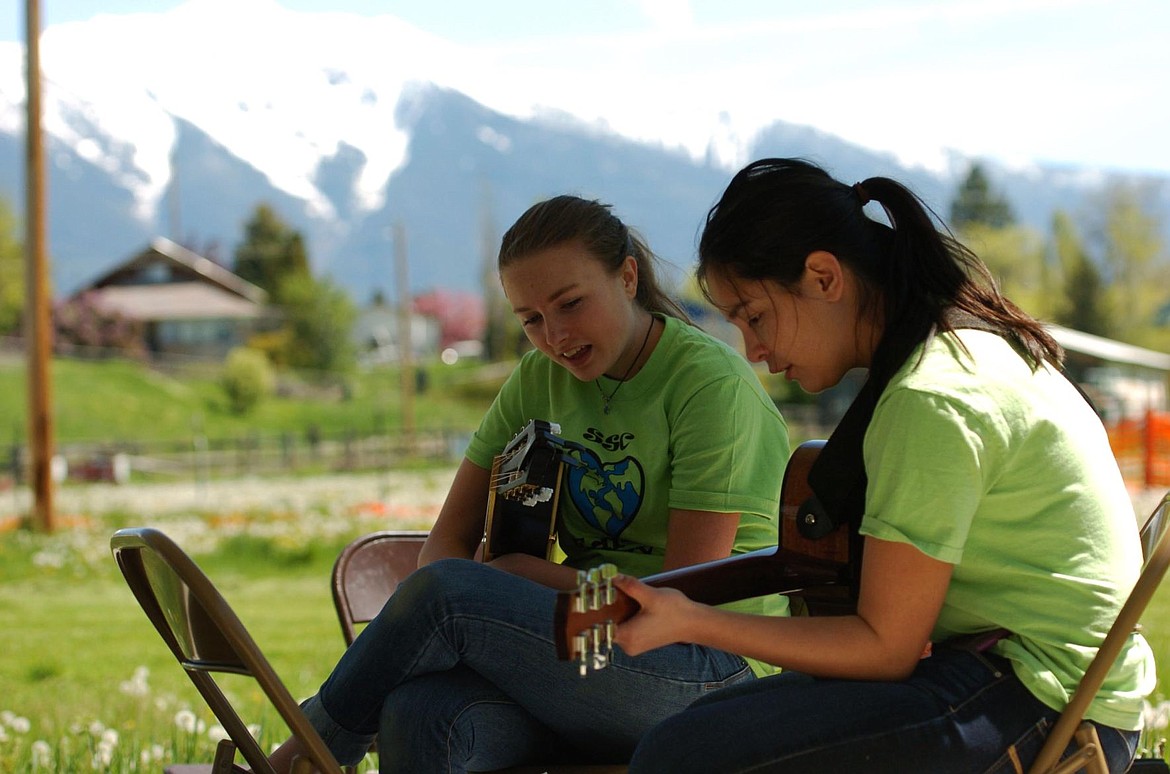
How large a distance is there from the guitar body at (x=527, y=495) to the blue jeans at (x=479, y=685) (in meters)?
0.38

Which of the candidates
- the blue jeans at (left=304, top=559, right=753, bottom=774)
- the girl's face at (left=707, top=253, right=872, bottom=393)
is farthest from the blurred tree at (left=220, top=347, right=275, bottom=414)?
the girl's face at (left=707, top=253, right=872, bottom=393)

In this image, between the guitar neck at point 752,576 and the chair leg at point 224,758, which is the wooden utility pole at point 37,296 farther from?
the guitar neck at point 752,576

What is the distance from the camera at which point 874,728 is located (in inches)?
72.4

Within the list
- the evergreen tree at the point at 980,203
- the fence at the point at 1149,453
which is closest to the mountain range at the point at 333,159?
the evergreen tree at the point at 980,203

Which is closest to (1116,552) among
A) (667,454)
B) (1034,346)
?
(1034,346)

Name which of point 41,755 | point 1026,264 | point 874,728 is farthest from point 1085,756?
point 1026,264

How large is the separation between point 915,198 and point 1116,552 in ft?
2.00

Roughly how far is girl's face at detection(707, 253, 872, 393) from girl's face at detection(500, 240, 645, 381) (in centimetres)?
71

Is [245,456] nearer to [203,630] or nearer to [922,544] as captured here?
[203,630]

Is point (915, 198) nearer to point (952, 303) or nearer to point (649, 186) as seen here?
point (952, 303)

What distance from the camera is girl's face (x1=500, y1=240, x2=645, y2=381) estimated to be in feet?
9.24

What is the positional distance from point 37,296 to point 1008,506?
1314cm

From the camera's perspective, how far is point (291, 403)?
150 ft

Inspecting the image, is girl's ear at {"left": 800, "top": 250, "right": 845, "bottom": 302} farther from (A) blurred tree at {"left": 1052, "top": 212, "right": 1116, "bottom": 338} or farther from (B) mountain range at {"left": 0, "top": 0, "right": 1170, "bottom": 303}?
(B) mountain range at {"left": 0, "top": 0, "right": 1170, "bottom": 303}
